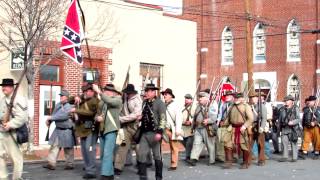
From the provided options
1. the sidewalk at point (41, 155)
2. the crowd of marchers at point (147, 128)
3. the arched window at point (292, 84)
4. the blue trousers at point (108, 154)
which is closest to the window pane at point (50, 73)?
the sidewalk at point (41, 155)

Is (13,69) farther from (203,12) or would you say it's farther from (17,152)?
(203,12)

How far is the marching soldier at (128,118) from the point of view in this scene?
11.9 m

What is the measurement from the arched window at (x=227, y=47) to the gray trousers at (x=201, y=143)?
31.5 meters

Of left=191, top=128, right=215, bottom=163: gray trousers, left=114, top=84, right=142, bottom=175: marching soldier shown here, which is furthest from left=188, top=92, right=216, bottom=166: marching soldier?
left=114, top=84, right=142, bottom=175: marching soldier

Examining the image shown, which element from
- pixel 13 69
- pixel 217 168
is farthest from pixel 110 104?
pixel 13 69

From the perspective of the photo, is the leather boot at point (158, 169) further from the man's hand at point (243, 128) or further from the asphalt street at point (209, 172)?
the man's hand at point (243, 128)

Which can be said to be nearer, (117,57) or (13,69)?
(13,69)

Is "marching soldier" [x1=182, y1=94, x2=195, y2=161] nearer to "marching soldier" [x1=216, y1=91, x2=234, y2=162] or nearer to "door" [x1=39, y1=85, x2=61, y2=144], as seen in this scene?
"marching soldier" [x1=216, y1=91, x2=234, y2=162]

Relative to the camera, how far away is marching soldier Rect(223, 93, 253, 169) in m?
13.9

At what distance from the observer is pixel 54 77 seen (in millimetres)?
20656

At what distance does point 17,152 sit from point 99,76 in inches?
457

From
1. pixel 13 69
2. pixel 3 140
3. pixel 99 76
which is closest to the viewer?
pixel 3 140

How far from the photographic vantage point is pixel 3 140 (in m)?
10.2

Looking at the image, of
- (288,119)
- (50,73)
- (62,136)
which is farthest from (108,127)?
(50,73)
